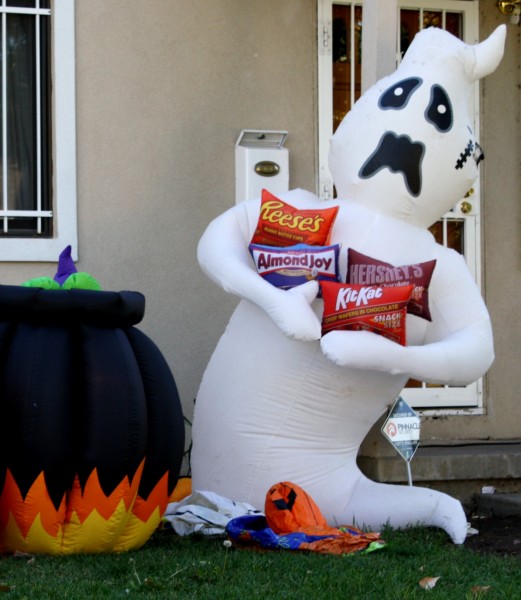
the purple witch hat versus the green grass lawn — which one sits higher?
the purple witch hat

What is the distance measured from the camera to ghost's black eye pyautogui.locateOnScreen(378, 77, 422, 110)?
577cm

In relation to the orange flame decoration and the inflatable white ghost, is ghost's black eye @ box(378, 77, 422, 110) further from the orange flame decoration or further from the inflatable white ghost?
the orange flame decoration

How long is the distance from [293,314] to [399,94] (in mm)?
1422

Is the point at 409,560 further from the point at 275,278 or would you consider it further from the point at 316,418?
the point at 275,278

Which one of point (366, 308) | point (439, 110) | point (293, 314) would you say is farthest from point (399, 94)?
point (293, 314)

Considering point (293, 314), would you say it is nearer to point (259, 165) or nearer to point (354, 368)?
point (354, 368)

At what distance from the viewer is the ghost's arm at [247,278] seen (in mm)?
5094

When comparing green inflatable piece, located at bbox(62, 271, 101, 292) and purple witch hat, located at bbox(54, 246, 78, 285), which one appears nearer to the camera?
green inflatable piece, located at bbox(62, 271, 101, 292)

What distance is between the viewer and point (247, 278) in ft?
17.4

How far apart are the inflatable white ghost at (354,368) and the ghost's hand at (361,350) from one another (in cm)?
17

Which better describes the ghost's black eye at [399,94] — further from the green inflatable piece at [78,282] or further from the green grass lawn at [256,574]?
the green grass lawn at [256,574]

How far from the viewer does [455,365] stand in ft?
17.7

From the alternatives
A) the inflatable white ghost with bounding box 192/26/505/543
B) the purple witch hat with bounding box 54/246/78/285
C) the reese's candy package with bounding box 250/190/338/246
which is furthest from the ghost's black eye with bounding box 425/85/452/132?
the purple witch hat with bounding box 54/246/78/285

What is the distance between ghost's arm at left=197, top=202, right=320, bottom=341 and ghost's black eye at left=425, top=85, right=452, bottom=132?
985 millimetres
